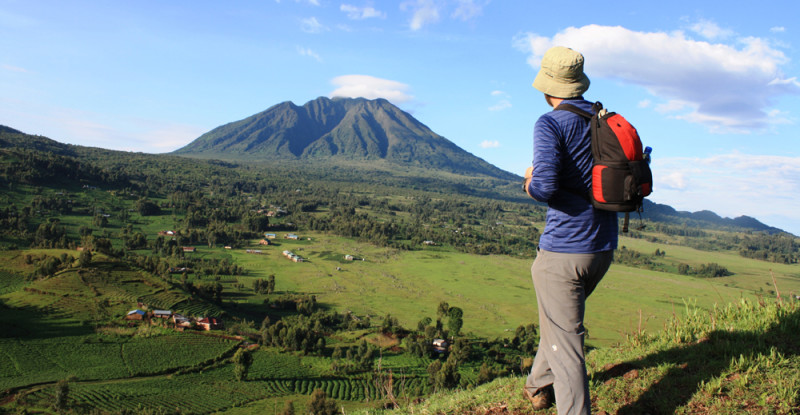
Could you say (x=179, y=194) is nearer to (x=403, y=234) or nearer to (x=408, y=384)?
(x=403, y=234)

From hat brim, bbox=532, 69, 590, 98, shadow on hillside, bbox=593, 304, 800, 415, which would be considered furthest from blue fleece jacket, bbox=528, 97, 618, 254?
shadow on hillside, bbox=593, 304, 800, 415

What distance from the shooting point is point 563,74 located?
3.20m

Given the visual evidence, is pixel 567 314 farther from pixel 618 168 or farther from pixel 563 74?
pixel 563 74

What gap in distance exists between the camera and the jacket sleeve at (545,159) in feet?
9.53

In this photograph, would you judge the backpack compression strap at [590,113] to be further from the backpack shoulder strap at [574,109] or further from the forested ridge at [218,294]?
the forested ridge at [218,294]

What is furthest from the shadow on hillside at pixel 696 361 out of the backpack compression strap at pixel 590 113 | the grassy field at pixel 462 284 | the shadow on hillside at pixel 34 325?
the shadow on hillside at pixel 34 325

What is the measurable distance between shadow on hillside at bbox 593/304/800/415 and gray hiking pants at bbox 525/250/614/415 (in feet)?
3.07

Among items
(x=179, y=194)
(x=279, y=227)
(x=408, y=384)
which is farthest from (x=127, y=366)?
(x=179, y=194)

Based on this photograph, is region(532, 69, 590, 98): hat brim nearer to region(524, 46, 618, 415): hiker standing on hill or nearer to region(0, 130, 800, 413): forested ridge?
region(524, 46, 618, 415): hiker standing on hill

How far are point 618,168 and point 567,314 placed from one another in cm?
107

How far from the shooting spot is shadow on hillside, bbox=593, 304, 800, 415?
3525mm

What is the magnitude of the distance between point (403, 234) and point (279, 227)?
27367mm

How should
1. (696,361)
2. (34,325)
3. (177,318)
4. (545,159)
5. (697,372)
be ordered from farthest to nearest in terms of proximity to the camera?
(177,318) < (34,325) < (696,361) < (697,372) < (545,159)

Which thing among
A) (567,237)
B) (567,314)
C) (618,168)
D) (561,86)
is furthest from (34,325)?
(618,168)
